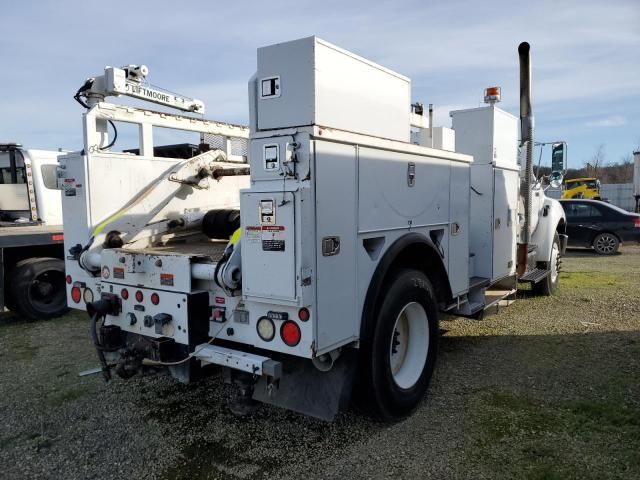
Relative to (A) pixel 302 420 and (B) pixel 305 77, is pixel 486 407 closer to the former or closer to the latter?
(A) pixel 302 420

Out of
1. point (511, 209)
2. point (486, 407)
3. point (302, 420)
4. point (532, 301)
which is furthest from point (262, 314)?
point (532, 301)

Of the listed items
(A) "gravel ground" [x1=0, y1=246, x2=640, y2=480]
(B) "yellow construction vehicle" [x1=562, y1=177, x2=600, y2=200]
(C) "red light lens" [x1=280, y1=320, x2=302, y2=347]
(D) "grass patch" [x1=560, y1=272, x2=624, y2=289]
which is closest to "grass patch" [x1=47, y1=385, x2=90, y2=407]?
(A) "gravel ground" [x1=0, y1=246, x2=640, y2=480]

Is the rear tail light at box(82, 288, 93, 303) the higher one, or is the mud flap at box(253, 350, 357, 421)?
the rear tail light at box(82, 288, 93, 303)

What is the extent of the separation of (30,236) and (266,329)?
A: 5228mm

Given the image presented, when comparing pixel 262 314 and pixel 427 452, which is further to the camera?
pixel 427 452

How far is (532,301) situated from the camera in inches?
297

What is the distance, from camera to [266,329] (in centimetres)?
297

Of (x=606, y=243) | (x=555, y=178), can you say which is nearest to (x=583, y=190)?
(x=606, y=243)

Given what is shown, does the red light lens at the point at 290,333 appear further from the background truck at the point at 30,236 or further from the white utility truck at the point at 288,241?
the background truck at the point at 30,236

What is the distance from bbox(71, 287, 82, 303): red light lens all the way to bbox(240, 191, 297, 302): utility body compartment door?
183 centimetres

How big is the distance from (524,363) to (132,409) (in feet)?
11.6

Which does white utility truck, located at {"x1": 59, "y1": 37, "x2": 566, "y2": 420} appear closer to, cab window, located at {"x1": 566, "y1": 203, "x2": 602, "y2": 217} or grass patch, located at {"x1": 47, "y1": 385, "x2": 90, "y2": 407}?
grass patch, located at {"x1": 47, "y1": 385, "x2": 90, "y2": 407}

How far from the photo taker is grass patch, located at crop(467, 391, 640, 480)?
311cm

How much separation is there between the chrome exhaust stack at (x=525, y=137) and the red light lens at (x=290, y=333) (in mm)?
4069
